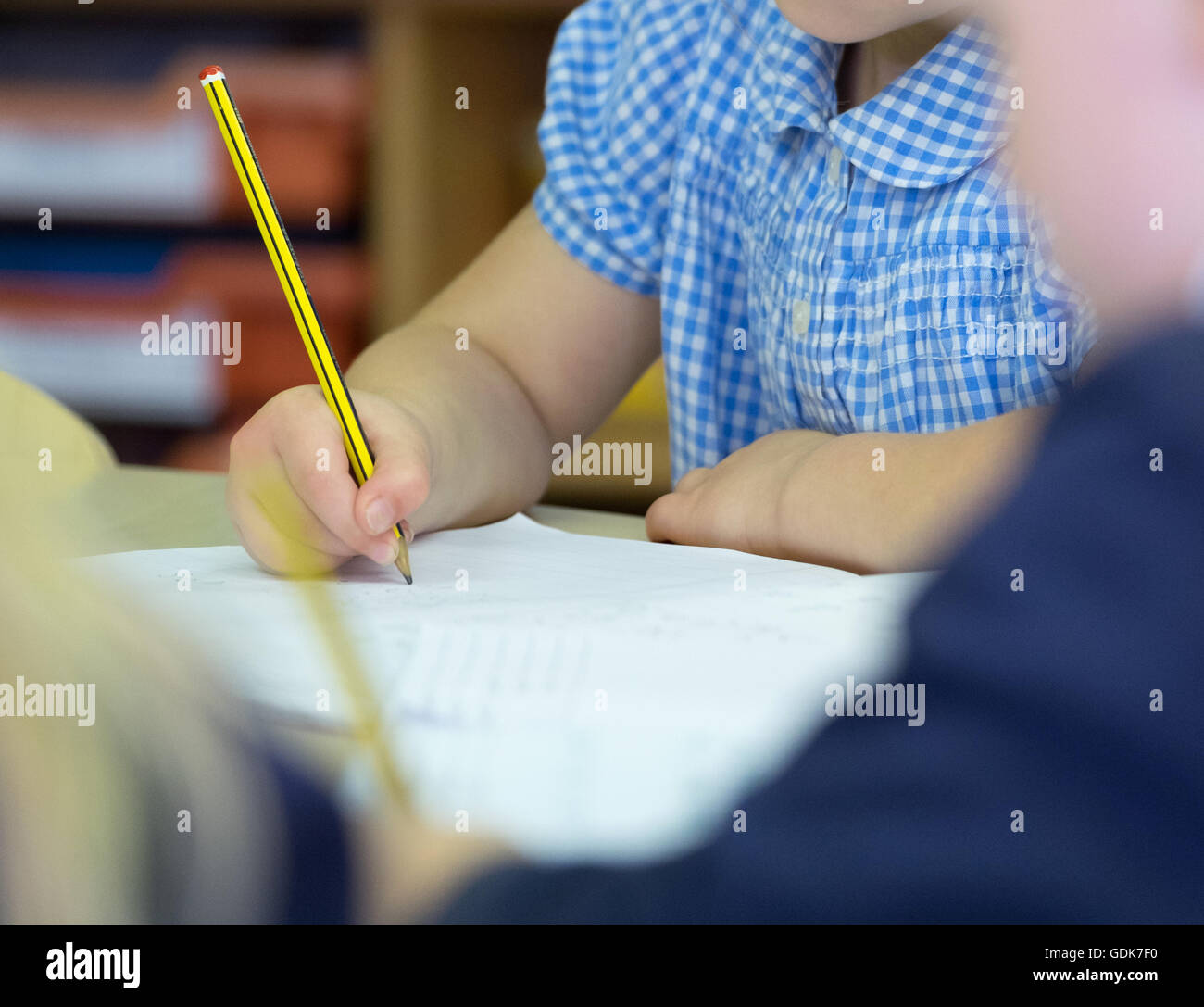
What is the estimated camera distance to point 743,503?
0.90 ft

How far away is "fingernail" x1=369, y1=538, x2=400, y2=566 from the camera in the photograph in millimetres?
244

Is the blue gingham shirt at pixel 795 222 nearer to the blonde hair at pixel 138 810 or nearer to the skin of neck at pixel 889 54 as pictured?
the skin of neck at pixel 889 54

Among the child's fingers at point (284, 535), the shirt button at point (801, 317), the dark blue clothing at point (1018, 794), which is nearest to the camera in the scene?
the dark blue clothing at point (1018, 794)

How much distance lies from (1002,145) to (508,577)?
16 centimetres

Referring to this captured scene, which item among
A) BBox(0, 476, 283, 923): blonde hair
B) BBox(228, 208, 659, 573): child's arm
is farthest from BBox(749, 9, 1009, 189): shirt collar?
BBox(0, 476, 283, 923): blonde hair

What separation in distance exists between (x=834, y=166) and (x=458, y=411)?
0.12 metres

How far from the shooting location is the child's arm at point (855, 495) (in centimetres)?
20

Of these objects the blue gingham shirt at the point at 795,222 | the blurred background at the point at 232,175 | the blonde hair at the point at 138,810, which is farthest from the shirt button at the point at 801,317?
the blurred background at the point at 232,175

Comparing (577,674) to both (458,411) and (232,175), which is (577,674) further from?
(232,175)

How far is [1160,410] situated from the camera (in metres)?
0.16

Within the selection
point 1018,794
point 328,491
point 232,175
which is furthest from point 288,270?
point 232,175

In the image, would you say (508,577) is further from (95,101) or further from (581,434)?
(95,101)

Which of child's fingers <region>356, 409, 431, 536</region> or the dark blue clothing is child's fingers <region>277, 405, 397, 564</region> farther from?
the dark blue clothing
